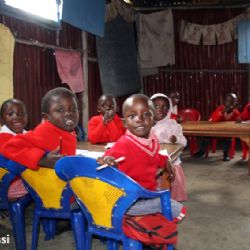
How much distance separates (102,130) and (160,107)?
659 mm

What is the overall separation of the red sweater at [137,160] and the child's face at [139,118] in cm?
8

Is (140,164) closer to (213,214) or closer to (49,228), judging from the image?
(49,228)

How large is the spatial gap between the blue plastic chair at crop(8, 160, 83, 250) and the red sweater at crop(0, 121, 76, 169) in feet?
0.24

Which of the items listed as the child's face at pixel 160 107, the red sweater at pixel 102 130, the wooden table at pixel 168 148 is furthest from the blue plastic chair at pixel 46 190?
the child's face at pixel 160 107

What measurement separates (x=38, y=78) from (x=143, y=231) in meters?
3.65

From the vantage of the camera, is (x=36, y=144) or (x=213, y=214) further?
(x=213, y=214)

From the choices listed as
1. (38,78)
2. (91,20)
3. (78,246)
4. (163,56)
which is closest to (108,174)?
(78,246)

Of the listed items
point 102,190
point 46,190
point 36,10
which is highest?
point 36,10

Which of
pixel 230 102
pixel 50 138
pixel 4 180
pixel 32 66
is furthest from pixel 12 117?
pixel 230 102

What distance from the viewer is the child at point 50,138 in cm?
195

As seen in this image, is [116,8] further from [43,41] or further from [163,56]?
[43,41]

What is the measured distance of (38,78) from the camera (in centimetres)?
486

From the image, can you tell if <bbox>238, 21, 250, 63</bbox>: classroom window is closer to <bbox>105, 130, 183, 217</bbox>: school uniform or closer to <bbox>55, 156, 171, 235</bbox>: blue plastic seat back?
<bbox>105, 130, 183, 217</bbox>: school uniform

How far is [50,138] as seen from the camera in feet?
7.02
